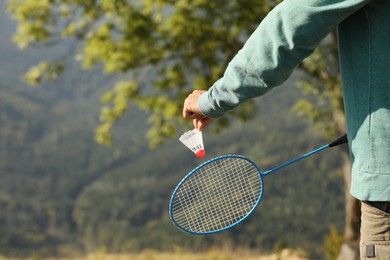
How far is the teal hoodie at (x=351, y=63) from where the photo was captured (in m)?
1.98

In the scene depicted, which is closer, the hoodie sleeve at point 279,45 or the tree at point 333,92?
the hoodie sleeve at point 279,45

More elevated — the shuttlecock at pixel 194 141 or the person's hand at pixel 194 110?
the person's hand at pixel 194 110

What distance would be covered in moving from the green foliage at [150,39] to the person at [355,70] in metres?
9.75

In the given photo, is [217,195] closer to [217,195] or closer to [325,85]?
[217,195]

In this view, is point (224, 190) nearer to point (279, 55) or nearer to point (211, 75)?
point (279, 55)

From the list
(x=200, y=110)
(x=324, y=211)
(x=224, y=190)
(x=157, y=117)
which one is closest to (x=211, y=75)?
(x=157, y=117)

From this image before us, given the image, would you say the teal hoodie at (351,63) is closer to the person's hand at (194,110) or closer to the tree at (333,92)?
the person's hand at (194,110)

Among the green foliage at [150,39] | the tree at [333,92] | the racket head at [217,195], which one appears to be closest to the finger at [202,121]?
the racket head at [217,195]

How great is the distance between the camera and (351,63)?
2.14m

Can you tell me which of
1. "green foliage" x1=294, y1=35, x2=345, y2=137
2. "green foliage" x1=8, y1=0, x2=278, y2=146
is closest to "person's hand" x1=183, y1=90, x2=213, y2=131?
"green foliage" x1=8, y1=0, x2=278, y2=146

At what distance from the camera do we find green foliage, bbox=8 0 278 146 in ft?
42.1

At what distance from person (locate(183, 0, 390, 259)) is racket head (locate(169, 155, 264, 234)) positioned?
0.93 m

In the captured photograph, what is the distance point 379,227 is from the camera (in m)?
2.17

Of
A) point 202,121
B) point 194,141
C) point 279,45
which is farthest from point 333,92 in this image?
point 279,45
